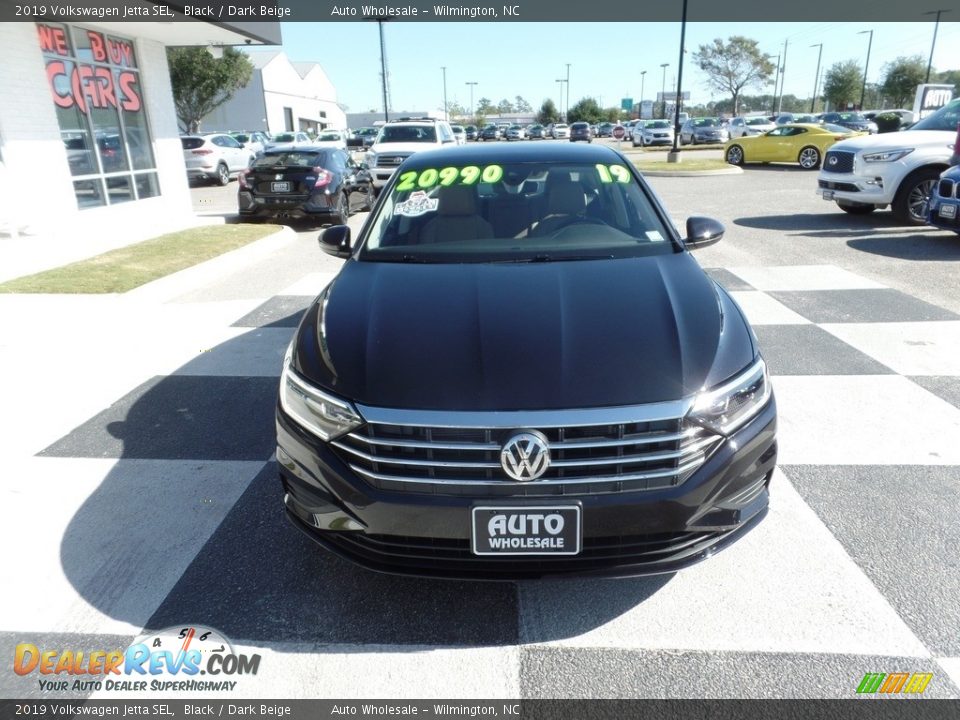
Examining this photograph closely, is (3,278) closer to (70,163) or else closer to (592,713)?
(70,163)

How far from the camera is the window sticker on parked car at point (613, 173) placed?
3.91 m

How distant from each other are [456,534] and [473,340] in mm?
732

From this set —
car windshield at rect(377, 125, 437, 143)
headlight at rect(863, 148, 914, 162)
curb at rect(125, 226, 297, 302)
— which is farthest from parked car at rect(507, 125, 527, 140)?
curb at rect(125, 226, 297, 302)

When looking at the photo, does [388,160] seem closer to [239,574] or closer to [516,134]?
[239,574]

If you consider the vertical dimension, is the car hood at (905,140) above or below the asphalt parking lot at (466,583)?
above

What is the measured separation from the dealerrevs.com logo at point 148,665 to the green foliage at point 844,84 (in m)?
84.9

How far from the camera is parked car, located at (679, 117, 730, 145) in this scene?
Result: 39531 millimetres

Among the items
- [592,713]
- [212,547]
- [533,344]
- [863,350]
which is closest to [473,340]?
[533,344]

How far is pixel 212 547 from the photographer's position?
299 cm

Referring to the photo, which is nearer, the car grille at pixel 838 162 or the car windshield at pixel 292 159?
the car grille at pixel 838 162

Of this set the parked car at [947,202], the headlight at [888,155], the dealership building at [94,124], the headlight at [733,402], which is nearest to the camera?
the headlight at [733,402]

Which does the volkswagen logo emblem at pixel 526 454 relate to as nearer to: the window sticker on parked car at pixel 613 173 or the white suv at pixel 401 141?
the window sticker on parked car at pixel 613 173

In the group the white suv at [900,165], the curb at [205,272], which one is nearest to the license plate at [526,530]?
the curb at [205,272]

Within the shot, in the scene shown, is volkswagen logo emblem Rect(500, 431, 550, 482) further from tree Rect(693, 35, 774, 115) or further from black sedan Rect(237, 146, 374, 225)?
tree Rect(693, 35, 774, 115)
